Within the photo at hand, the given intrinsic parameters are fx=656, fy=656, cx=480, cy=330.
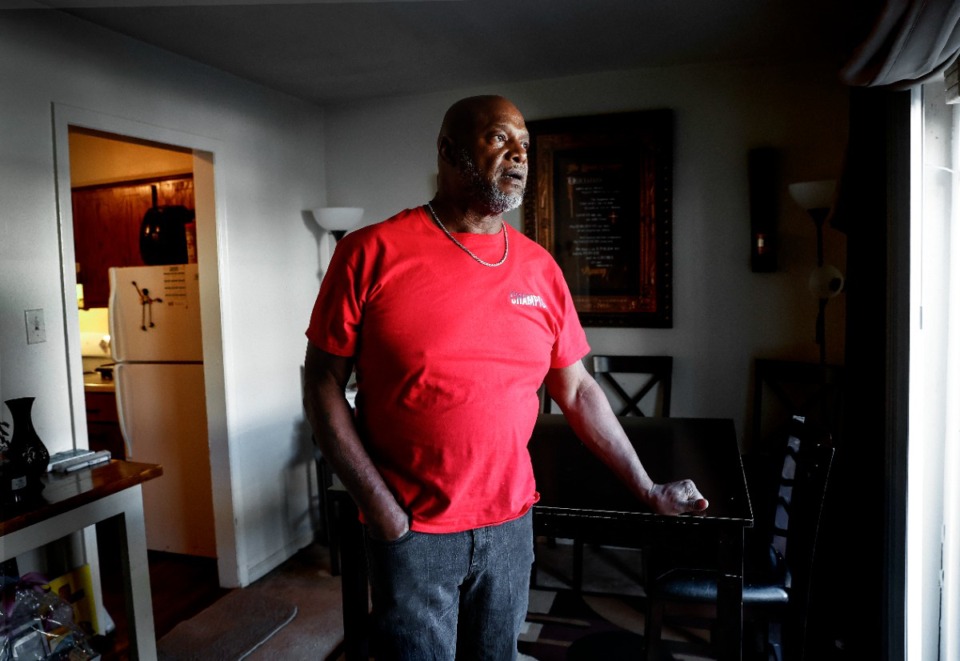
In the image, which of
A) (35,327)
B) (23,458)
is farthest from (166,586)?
(35,327)

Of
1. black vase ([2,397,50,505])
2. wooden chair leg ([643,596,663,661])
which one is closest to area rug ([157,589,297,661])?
black vase ([2,397,50,505])

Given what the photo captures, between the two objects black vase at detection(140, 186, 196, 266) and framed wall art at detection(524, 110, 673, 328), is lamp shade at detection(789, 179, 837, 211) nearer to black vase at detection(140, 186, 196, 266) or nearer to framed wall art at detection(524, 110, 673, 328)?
framed wall art at detection(524, 110, 673, 328)

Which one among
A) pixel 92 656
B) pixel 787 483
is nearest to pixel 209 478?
pixel 92 656

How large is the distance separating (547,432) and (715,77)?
2.00m

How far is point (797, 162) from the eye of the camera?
3080 mm

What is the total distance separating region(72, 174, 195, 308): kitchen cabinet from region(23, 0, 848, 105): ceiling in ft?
2.82

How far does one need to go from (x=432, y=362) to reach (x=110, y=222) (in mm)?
3404

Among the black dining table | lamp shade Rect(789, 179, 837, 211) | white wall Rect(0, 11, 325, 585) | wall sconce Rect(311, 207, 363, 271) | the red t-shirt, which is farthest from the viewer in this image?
wall sconce Rect(311, 207, 363, 271)

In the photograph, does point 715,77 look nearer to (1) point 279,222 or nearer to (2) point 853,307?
(2) point 853,307

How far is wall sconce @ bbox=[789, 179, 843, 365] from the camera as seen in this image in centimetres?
275

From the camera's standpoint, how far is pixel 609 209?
132 inches

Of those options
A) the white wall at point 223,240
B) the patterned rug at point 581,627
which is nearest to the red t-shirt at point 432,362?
the patterned rug at point 581,627

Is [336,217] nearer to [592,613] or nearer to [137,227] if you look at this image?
[137,227]

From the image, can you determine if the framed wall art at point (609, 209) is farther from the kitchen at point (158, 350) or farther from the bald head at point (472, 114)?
the bald head at point (472, 114)
